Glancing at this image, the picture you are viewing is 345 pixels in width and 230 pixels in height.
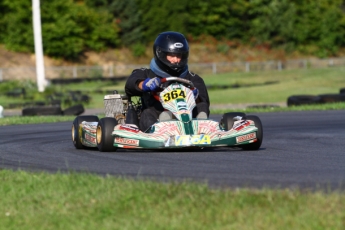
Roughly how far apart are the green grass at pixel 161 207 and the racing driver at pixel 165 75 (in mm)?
3204

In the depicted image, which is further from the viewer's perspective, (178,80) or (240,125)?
(178,80)

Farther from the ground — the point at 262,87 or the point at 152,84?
the point at 152,84

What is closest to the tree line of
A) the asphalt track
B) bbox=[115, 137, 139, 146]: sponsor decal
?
the asphalt track

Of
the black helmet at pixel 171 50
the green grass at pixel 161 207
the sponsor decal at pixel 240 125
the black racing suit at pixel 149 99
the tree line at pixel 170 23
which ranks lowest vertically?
the green grass at pixel 161 207

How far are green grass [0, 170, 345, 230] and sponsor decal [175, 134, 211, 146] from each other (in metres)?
2.19

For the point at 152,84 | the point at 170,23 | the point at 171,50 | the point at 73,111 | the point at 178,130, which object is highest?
the point at 170,23

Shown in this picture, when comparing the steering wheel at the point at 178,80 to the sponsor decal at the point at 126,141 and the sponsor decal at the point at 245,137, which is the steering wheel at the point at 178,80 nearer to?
the sponsor decal at the point at 126,141

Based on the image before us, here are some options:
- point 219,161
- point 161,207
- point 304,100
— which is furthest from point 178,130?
point 304,100

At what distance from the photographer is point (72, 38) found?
45656 mm

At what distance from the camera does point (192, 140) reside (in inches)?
318

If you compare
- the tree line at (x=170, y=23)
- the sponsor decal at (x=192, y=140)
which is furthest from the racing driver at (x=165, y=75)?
the tree line at (x=170, y=23)

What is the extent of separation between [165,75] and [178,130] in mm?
1228

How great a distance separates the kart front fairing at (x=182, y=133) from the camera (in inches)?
320

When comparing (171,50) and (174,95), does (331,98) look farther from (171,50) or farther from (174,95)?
(174,95)
